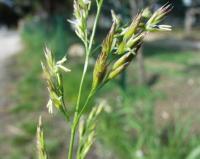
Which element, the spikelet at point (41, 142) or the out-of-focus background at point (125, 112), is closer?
the spikelet at point (41, 142)

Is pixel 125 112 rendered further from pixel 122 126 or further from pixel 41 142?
pixel 41 142

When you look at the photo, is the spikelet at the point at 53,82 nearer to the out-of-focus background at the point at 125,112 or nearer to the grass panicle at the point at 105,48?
the grass panicle at the point at 105,48

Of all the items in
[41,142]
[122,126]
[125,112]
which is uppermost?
[41,142]

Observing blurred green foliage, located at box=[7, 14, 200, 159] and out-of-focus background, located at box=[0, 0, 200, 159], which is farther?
out-of-focus background, located at box=[0, 0, 200, 159]

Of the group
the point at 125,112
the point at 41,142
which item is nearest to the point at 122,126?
the point at 125,112

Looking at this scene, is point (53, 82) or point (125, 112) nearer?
point (53, 82)

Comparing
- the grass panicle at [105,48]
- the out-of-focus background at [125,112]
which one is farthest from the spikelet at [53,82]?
the out-of-focus background at [125,112]

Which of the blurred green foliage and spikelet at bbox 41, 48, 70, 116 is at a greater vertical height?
spikelet at bbox 41, 48, 70, 116

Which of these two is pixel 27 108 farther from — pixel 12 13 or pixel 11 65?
pixel 12 13

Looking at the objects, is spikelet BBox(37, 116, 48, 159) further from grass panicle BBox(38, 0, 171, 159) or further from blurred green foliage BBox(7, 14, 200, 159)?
blurred green foliage BBox(7, 14, 200, 159)

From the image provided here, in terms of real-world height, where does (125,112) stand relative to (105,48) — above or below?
below

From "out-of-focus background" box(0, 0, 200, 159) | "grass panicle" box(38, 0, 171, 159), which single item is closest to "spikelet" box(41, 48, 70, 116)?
"grass panicle" box(38, 0, 171, 159)
